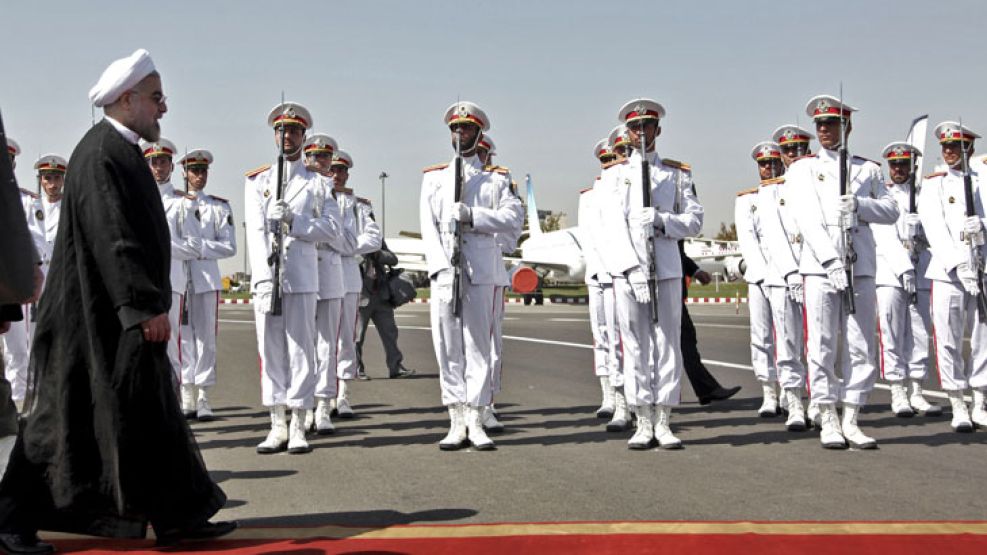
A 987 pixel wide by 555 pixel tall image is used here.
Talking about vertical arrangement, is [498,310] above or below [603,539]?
above

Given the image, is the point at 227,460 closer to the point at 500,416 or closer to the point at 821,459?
the point at 500,416

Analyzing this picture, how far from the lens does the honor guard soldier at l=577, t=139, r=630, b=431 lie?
8.77 metres

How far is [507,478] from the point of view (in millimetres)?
6398

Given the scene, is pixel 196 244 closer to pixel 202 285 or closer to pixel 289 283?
pixel 202 285

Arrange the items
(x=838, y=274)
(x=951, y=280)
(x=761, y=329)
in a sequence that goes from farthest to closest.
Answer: (x=761, y=329), (x=951, y=280), (x=838, y=274)

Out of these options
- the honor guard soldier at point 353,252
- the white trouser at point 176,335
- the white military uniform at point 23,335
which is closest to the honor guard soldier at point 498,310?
the honor guard soldier at point 353,252

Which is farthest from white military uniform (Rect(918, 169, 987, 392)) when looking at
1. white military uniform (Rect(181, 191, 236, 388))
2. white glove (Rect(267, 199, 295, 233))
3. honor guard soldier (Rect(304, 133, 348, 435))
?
white military uniform (Rect(181, 191, 236, 388))

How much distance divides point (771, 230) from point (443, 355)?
312 cm

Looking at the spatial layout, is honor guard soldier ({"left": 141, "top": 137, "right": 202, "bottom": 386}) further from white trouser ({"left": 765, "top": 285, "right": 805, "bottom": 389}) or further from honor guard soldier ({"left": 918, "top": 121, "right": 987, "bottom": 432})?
honor guard soldier ({"left": 918, "top": 121, "right": 987, "bottom": 432})

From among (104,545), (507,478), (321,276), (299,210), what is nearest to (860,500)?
(507,478)

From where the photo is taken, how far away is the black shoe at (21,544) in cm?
440

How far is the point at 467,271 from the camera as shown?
25.6 ft

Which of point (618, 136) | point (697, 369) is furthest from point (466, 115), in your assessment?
point (697, 369)

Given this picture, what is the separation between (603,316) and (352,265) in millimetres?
2655
